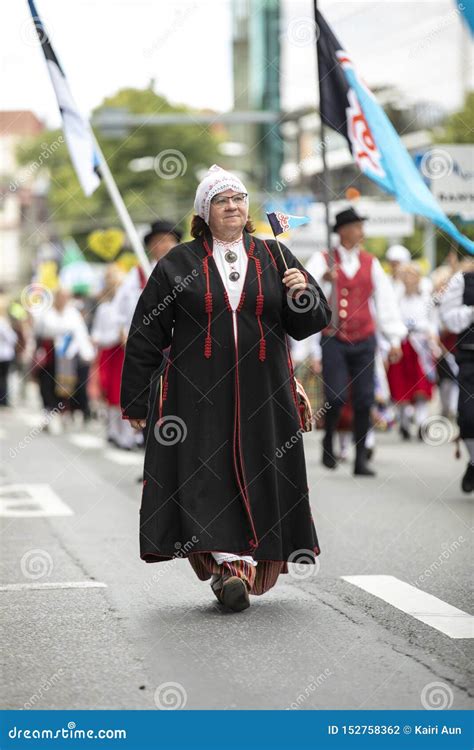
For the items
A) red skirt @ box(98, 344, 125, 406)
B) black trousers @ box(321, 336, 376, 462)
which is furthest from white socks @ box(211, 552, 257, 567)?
red skirt @ box(98, 344, 125, 406)

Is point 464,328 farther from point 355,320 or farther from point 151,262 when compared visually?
point 151,262

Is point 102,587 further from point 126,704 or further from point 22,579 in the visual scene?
point 126,704

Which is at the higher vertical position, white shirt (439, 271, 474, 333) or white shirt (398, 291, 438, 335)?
white shirt (439, 271, 474, 333)

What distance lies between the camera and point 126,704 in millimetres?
4992

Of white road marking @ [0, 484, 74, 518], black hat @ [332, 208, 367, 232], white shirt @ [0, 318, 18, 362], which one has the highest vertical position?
black hat @ [332, 208, 367, 232]

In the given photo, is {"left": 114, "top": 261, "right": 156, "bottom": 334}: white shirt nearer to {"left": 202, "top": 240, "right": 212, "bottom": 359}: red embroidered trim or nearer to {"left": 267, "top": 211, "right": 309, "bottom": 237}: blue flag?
{"left": 202, "top": 240, "right": 212, "bottom": 359}: red embroidered trim

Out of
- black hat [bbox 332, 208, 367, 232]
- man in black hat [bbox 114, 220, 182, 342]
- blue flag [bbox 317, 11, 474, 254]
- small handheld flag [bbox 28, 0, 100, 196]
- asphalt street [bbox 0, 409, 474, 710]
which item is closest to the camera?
asphalt street [bbox 0, 409, 474, 710]

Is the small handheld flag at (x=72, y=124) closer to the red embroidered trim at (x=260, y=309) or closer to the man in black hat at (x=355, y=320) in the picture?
the man in black hat at (x=355, y=320)

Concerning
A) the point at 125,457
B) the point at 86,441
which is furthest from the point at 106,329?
the point at 125,457

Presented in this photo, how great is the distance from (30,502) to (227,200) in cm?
514

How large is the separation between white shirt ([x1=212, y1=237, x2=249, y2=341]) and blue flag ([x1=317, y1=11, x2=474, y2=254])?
3.12m

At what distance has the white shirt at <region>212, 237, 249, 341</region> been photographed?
6801 mm
